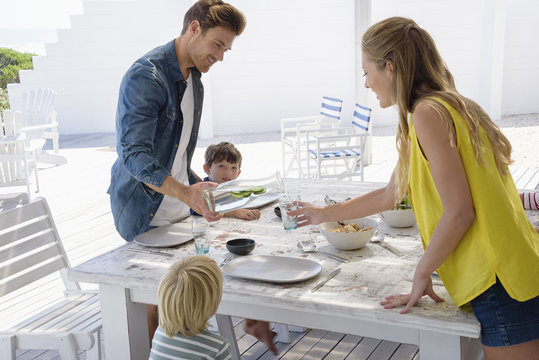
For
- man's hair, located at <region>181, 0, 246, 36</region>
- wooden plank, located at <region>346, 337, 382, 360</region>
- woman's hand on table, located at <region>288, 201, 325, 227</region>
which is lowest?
wooden plank, located at <region>346, 337, 382, 360</region>

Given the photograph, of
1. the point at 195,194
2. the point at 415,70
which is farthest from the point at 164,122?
the point at 415,70

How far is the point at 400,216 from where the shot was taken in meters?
1.92

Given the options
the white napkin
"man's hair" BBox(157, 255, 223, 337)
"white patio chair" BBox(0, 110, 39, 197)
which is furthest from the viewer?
"white patio chair" BBox(0, 110, 39, 197)

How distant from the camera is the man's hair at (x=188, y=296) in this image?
1.37 m

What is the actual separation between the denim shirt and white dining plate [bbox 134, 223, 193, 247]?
0.30 feet

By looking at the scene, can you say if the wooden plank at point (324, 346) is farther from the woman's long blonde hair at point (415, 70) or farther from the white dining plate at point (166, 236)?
the woman's long blonde hair at point (415, 70)

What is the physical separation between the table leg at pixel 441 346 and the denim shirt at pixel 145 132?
0.97m

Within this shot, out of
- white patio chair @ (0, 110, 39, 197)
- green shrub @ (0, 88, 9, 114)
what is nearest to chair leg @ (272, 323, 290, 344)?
white patio chair @ (0, 110, 39, 197)

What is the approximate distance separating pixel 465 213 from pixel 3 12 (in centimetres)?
2483

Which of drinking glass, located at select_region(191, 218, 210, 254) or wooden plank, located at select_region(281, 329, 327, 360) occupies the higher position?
drinking glass, located at select_region(191, 218, 210, 254)

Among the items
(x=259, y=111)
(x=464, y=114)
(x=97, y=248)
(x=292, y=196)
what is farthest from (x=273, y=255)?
(x=259, y=111)

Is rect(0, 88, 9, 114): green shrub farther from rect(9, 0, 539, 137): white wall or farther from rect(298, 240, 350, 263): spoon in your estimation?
rect(298, 240, 350, 263): spoon

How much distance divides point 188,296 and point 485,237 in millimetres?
708

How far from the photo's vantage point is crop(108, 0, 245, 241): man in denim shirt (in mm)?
1870
